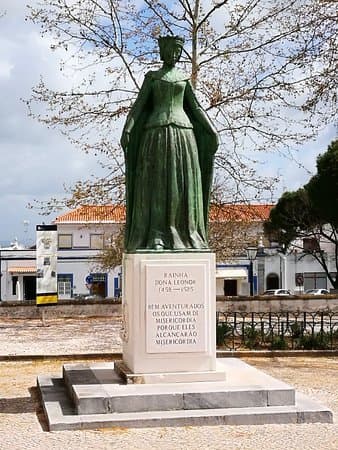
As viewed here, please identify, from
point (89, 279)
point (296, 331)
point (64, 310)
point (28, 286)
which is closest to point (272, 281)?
point (89, 279)

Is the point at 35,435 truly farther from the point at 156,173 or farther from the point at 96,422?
the point at 156,173

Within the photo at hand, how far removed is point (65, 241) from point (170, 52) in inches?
1740

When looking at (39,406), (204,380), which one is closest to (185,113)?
(204,380)

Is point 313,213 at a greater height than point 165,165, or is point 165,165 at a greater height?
point 313,213

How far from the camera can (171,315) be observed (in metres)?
8.23

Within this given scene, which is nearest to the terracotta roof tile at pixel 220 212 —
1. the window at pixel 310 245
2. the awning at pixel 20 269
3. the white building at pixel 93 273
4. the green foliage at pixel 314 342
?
the green foliage at pixel 314 342

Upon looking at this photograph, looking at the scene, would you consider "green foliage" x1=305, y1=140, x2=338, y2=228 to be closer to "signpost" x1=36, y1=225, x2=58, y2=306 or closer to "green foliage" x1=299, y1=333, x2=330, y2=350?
"signpost" x1=36, y1=225, x2=58, y2=306

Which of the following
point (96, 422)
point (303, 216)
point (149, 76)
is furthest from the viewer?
point (303, 216)

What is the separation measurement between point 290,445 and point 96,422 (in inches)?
69.0

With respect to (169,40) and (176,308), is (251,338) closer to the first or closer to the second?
(176,308)

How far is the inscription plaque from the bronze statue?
1.01 ft

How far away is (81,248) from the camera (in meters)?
52.5

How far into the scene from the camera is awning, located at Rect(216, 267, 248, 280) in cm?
5133

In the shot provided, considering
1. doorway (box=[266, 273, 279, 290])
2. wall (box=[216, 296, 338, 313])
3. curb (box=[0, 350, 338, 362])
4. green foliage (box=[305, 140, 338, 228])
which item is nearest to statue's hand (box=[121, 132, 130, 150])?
curb (box=[0, 350, 338, 362])
